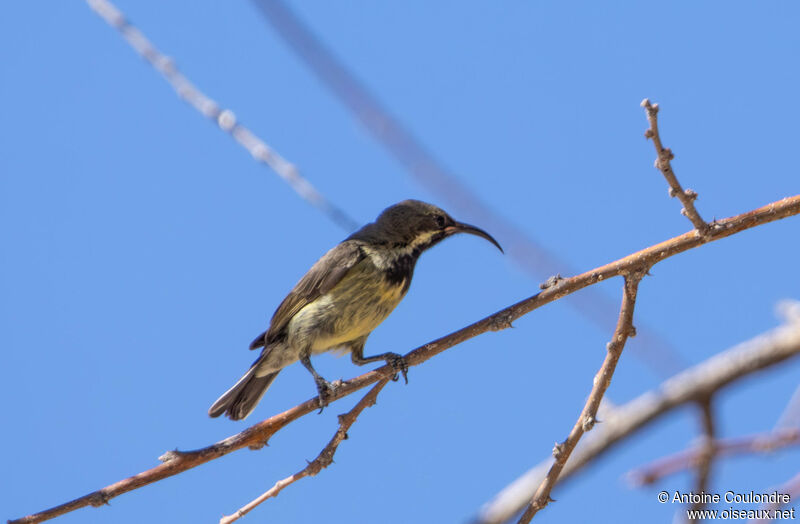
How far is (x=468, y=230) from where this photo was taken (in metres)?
6.18

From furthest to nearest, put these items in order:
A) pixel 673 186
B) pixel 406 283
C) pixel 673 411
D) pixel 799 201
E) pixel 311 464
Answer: pixel 406 283 → pixel 673 411 → pixel 311 464 → pixel 799 201 → pixel 673 186

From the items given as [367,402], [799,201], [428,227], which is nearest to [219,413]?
[428,227]

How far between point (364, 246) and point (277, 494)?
2733 mm

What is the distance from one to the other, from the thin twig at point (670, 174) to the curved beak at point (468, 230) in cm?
259

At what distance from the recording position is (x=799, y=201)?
3.51 metres

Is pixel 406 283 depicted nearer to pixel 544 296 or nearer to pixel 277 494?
pixel 544 296

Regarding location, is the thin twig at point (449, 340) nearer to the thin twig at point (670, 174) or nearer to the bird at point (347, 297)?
the thin twig at point (670, 174)

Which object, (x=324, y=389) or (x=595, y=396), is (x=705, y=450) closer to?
(x=595, y=396)

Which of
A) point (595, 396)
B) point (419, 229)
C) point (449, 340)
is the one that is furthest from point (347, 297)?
point (595, 396)

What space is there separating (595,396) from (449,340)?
77 centimetres

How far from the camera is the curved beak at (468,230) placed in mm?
6144

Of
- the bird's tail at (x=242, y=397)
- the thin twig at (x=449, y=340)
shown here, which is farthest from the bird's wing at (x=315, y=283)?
the thin twig at (x=449, y=340)

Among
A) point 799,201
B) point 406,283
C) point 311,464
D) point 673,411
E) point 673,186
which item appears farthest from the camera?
point 406,283

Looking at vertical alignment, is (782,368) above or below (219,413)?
below
